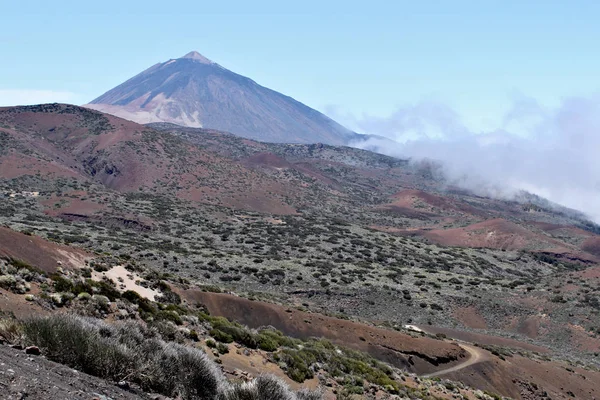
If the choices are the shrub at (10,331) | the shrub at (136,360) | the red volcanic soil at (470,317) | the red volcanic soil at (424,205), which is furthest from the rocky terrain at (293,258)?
the shrub at (136,360)

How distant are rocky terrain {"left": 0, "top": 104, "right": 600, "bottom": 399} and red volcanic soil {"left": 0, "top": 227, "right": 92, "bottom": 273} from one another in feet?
0.37

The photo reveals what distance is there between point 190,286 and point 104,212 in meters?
37.0

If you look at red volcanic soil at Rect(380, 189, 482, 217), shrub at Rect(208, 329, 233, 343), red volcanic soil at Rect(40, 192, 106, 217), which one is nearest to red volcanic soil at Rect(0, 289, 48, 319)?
shrub at Rect(208, 329, 233, 343)

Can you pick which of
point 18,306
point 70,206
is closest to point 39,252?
point 18,306

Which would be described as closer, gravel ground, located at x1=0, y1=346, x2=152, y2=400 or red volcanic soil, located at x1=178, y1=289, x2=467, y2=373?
gravel ground, located at x1=0, y1=346, x2=152, y2=400

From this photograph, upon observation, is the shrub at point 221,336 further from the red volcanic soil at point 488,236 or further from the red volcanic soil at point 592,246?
the red volcanic soil at point 592,246

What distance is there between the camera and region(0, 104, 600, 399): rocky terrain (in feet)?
78.1

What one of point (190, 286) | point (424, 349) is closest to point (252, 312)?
point (190, 286)

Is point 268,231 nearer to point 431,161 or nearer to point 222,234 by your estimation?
point 222,234

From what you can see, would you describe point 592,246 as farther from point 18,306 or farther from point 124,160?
point 18,306

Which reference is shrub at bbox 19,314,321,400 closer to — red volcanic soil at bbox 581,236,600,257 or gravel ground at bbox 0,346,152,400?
gravel ground at bbox 0,346,152,400

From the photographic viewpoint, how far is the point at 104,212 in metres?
63.3

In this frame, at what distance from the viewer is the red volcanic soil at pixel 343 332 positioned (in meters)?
27.5

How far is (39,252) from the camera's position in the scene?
21.2 metres
